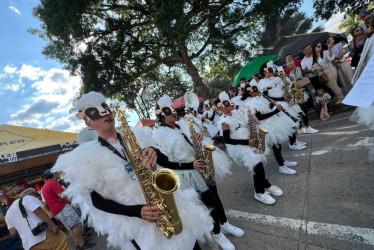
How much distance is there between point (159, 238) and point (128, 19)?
16.1m

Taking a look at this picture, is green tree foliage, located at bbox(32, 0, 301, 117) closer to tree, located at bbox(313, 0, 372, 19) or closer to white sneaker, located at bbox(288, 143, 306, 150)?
tree, located at bbox(313, 0, 372, 19)

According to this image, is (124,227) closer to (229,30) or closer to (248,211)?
(248,211)

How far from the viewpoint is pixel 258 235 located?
9.40 feet

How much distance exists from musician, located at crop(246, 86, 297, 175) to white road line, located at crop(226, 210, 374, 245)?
1519 mm

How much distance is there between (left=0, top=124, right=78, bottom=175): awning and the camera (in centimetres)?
729

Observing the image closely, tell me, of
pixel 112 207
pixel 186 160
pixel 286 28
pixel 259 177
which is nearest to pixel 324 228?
pixel 259 177

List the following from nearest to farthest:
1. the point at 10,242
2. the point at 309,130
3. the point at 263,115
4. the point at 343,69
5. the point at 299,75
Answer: the point at 263,115, the point at 10,242, the point at 309,130, the point at 343,69, the point at 299,75

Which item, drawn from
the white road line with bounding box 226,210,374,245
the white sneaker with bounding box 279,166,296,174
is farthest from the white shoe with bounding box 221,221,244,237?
the white sneaker with bounding box 279,166,296,174

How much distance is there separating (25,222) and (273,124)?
207 inches

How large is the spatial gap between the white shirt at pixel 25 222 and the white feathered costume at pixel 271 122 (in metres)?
4.74

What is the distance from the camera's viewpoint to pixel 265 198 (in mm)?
3492

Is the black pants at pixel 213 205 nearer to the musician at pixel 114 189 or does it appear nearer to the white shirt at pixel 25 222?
the musician at pixel 114 189

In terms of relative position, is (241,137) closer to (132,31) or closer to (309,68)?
(309,68)

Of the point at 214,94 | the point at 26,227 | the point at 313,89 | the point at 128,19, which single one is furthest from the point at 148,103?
the point at 26,227
